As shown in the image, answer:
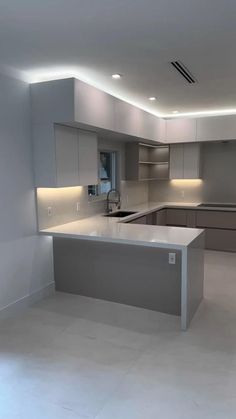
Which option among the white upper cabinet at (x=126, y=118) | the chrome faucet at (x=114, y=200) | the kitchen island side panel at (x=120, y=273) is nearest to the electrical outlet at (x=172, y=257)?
the kitchen island side panel at (x=120, y=273)

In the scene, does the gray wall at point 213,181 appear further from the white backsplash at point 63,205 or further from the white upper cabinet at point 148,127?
the white backsplash at point 63,205

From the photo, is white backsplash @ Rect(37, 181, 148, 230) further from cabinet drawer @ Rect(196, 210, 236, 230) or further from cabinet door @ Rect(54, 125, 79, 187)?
cabinet drawer @ Rect(196, 210, 236, 230)

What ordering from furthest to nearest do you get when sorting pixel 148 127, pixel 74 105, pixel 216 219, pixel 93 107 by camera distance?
pixel 216 219 < pixel 148 127 < pixel 93 107 < pixel 74 105

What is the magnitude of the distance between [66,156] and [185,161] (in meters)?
3.20

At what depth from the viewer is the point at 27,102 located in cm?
342

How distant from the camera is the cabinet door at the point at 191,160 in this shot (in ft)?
19.7

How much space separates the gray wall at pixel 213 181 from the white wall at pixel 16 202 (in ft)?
12.1

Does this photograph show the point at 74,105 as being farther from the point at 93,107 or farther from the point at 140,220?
the point at 140,220

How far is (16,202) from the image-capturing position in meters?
3.35

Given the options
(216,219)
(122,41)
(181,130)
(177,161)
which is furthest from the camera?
(177,161)

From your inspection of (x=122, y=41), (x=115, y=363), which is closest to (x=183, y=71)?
(x=122, y=41)

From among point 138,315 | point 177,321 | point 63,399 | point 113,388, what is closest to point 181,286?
point 177,321

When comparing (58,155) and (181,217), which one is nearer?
(58,155)

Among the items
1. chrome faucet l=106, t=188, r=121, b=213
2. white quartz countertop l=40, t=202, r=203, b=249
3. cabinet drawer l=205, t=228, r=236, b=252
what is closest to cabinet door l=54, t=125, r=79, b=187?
white quartz countertop l=40, t=202, r=203, b=249
